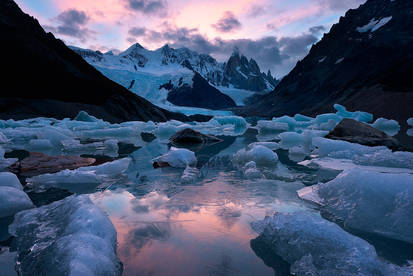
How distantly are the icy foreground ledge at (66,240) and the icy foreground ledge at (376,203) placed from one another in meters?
2.63

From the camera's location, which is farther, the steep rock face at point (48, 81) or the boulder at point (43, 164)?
the steep rock face at point (48, 81)

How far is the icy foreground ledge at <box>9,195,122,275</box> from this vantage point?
205cm

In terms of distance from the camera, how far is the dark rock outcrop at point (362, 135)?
10.2 m

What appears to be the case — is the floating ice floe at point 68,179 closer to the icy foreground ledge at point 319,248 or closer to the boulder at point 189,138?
the icy foreground ledge at point 319,248

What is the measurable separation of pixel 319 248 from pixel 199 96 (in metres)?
135

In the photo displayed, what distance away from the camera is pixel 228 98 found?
148 meters

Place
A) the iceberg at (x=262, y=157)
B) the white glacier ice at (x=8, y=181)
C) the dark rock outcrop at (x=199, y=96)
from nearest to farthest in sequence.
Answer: the white glacier ice at (x=8, y=181) < the iceberg at (x=262, y=157) < the dark rock outcrop at (x=199, y=96)

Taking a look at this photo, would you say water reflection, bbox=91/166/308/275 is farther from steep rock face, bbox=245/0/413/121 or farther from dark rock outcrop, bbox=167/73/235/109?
dark rock outcrop, bbox=167/73/235/109

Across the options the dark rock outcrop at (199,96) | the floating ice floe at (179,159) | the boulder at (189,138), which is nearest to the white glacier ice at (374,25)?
the dark rock outcrop at (199,96)

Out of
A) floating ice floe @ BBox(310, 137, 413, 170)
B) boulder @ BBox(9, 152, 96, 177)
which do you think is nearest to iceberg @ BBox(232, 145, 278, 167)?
floating ice floe @ BBox(310, 137, 413, 170)

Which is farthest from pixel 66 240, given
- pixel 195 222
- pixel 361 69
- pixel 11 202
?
pixel 361 69

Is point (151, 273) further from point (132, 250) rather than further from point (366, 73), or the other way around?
point (366, 73)

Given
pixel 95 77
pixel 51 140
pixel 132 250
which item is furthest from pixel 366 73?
pixel 132 250

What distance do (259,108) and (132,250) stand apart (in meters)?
87.8
